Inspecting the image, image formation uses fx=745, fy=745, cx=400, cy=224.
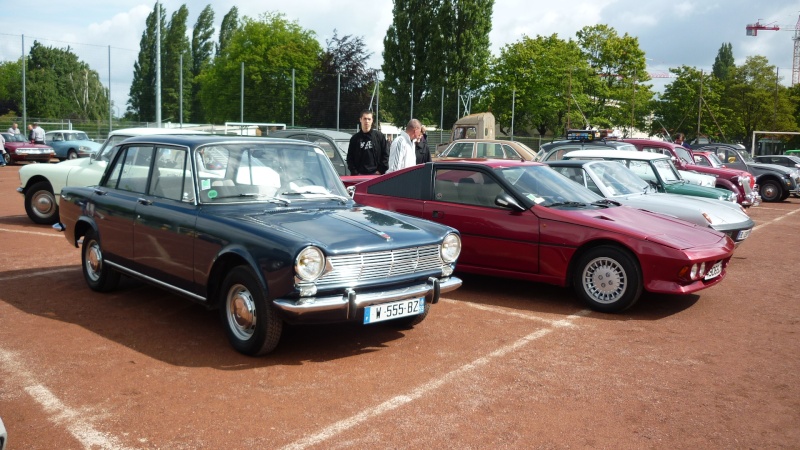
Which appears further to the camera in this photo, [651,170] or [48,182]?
[48,182]

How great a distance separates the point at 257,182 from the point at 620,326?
3.55 metres

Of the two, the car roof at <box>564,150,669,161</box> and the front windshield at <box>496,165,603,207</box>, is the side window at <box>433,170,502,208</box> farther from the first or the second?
the car roof at <box>564,150,669,161</box>

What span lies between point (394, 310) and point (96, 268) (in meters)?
3.64

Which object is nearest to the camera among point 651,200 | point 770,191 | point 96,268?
point 96,268

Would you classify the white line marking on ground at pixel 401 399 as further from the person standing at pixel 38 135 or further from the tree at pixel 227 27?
the tree at pixel 227 27

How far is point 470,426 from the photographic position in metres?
4.39

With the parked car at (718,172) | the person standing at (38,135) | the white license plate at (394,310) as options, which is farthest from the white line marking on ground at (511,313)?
the person standing at (38,135)

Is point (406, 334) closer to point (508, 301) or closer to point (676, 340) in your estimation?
point (508, 301)

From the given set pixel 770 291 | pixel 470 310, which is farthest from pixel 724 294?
pixel 470 310

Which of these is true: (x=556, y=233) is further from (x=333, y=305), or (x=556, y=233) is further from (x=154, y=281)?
(x=154, y=281)

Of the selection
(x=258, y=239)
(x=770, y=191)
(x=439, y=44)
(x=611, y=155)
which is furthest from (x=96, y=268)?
(x=439, y=44)

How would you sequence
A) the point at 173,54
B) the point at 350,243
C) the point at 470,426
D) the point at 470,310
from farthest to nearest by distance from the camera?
the point at 173,54
the point at 470,310
the point at 350,243
the point at 470,426

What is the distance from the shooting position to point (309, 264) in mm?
5230

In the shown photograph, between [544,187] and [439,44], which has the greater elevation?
[439,44]
